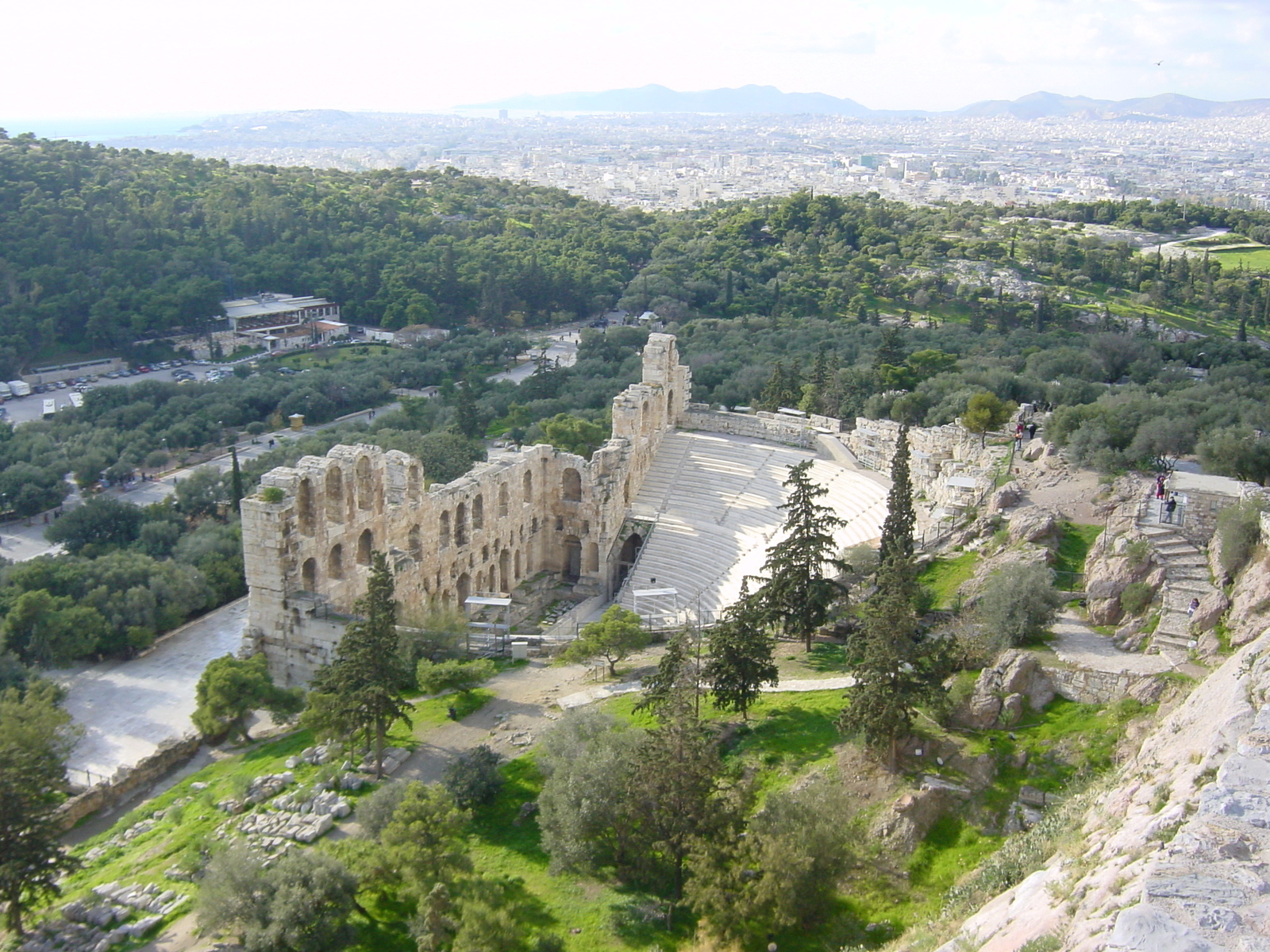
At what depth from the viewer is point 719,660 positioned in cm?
2217

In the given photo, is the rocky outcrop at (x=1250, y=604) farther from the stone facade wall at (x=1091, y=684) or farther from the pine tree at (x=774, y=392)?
the pine tree at (x=774, y=392)

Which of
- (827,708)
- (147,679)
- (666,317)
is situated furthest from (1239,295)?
(147,679)

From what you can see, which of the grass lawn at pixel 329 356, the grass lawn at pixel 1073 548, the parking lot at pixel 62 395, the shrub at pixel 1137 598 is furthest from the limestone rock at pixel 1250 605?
the grass lawn at pixel 329 356

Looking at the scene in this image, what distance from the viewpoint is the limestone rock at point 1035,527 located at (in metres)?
25.9

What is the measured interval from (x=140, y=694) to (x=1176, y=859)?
96.3 feet

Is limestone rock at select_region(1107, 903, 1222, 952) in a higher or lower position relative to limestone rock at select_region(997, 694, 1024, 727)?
higher

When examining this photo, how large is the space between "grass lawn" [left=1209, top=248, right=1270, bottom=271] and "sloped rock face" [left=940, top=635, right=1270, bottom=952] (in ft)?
238

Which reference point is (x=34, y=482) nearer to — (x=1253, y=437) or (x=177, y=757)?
(x=177, y=757)

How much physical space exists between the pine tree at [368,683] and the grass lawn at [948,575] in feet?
40.6

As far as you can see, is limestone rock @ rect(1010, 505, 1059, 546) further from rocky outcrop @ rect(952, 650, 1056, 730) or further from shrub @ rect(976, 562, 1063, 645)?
rocky outcrop @ rect(952, 650, 1056, 730)

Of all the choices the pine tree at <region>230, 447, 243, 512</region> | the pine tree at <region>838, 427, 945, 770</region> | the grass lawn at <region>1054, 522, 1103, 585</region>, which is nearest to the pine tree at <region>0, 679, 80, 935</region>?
the pine tree at <region>838, 427, 945, 770</region>

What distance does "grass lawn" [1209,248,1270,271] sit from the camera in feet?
250

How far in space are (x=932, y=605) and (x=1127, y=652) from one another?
487 cm

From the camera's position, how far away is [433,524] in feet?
102
